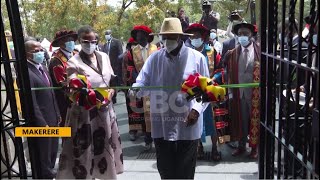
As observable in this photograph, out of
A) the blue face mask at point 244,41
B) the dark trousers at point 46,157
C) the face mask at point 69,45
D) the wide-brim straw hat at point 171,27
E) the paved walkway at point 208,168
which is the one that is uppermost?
the wide-brim straw hat at point 171,27

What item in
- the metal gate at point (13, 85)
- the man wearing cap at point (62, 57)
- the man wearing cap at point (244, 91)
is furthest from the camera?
the man wearing cap at point (244, 91)

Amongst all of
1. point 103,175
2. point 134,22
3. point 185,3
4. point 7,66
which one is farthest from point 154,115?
point 185,3

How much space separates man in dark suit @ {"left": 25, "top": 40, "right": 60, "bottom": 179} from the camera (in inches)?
173

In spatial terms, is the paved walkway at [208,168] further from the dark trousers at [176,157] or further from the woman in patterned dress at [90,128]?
the dark trousers at [176,157]

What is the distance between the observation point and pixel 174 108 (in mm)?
3592

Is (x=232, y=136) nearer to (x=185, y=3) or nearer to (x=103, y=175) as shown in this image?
(x=103, y=175)

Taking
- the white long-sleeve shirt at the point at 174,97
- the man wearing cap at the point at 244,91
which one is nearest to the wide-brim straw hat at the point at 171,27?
the white long-sleeve shirt at the point at 174,97

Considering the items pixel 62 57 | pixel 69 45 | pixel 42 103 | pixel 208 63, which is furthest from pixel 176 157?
pixel 69 45

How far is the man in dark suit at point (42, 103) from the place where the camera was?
14.4 ft

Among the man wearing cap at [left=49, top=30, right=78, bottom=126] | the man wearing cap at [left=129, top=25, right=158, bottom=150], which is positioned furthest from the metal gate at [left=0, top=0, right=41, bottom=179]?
the man wearing cap at [left=129, top=25, right=158, bottom=150]

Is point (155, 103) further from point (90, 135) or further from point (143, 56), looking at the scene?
point (143, 56)

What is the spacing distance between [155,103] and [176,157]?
20.3 inches

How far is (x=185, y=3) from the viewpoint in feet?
55.2

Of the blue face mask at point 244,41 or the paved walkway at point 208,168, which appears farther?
the blue face mask at point 244,41
